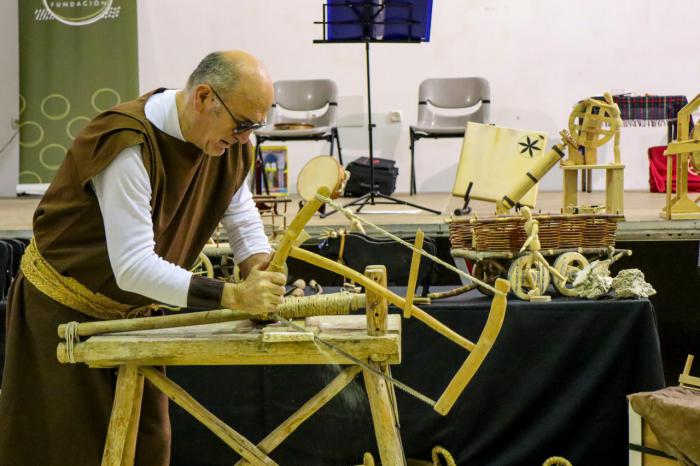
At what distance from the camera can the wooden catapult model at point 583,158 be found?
12.1 feet

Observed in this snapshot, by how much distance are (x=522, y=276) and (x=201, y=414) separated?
1.42 meters

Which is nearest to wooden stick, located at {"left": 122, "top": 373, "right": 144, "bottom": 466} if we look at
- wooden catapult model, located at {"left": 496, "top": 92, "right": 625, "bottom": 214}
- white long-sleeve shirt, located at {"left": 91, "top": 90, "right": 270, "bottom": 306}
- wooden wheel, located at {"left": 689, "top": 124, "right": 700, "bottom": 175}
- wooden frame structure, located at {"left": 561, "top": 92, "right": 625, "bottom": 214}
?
white long-sleeve shirt, located at {"left": 91, "top": 90, "right": 270, "bottom": 306}

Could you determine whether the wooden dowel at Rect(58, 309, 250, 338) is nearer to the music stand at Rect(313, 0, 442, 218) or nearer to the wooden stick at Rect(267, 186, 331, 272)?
the wooden stick at Rect(267, 186, 331, 272)

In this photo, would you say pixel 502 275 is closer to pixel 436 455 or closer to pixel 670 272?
pixel 436 455

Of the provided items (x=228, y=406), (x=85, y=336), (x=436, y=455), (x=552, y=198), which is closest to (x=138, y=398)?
(x=85, y=336)

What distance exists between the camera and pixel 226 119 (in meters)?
1.83

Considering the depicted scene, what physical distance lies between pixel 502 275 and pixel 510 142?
2.11 meters

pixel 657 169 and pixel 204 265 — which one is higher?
pixel 657 169

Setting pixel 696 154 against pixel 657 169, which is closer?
pixel 696 154

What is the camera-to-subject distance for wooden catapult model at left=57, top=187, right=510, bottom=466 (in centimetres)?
177

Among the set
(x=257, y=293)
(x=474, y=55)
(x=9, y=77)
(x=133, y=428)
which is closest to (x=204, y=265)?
(x=133, y=428)

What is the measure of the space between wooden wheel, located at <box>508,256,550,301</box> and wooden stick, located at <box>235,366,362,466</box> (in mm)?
1166

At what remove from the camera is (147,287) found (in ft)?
5.87

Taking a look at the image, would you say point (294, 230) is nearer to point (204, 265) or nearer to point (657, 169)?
point (204, 265)
